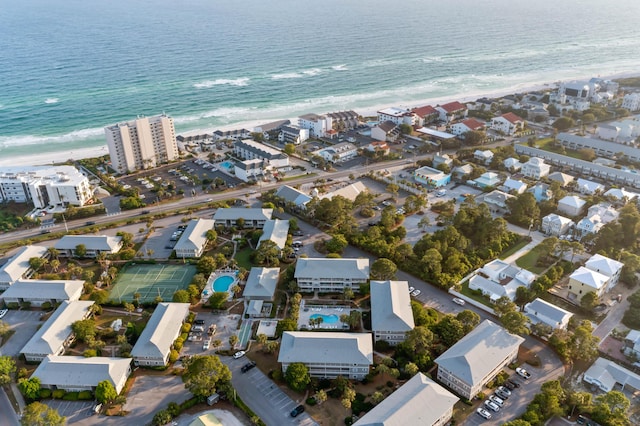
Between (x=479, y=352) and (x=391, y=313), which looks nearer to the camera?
(x=479, y=352)

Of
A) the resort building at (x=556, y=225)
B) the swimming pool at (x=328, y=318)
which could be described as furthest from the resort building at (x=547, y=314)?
the swimming pool at (x=328, y=318)

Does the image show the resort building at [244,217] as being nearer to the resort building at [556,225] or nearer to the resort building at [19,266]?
the resort building at [19,266]

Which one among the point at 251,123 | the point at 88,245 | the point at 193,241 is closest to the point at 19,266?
the point at 88,245

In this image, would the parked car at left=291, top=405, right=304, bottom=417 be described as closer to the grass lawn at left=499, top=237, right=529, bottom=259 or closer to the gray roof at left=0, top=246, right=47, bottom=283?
the grass lawn at left=499, top=237, right=529, bottom=259

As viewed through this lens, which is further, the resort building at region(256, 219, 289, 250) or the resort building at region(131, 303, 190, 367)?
the resort building at region(256, 219, 289, 250)

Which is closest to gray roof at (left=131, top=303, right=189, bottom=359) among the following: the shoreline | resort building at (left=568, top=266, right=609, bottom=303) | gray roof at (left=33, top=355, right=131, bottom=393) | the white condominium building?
gray roof at (left=33, top=355, right=131, bottom=393)

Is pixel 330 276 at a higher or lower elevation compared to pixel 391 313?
lower

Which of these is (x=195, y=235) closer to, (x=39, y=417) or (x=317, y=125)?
(x=39, y=417)
